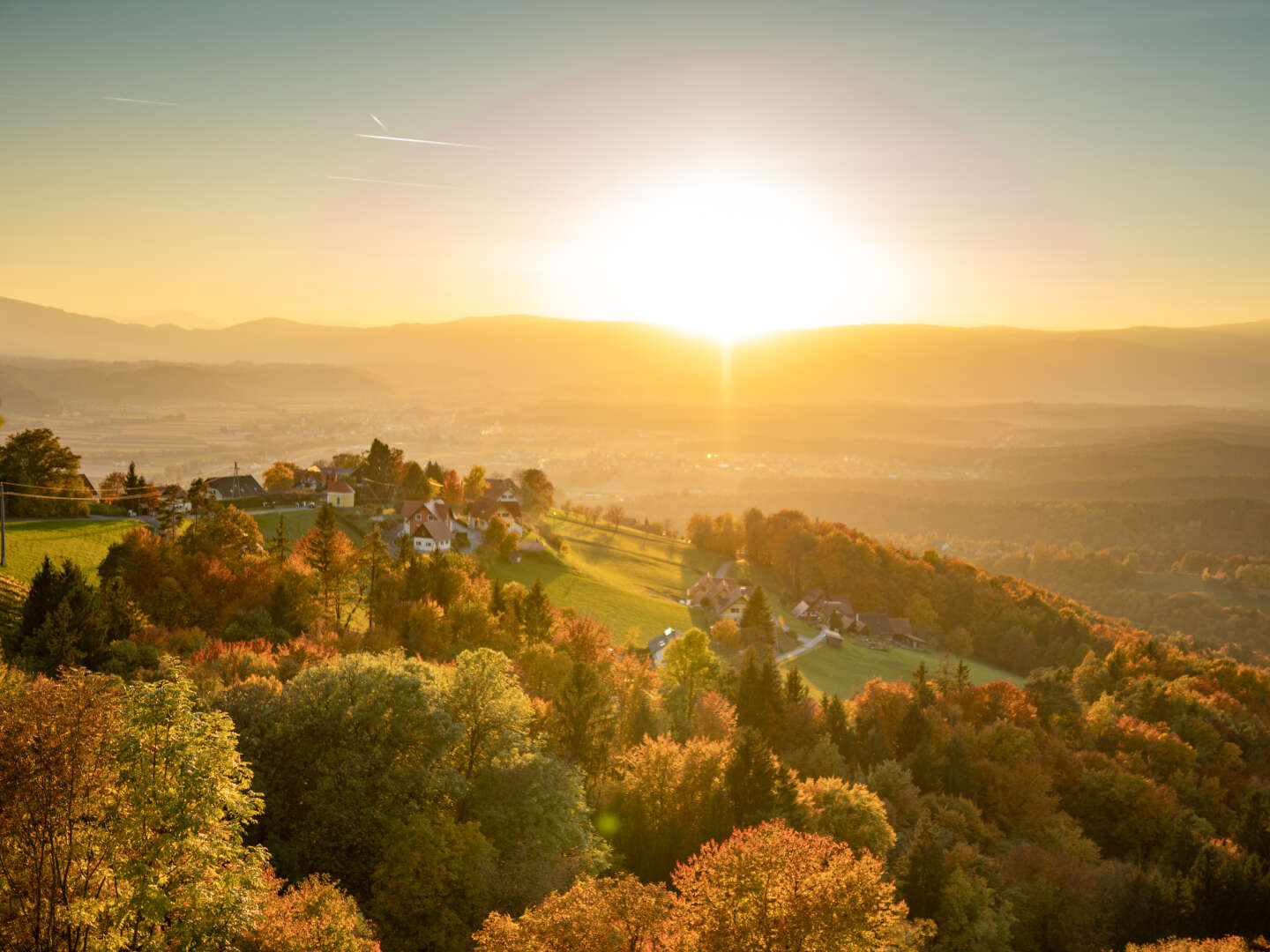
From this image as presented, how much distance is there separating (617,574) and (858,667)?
3064 cm

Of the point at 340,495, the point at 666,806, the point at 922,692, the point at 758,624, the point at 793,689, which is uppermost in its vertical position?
the point at 340,495

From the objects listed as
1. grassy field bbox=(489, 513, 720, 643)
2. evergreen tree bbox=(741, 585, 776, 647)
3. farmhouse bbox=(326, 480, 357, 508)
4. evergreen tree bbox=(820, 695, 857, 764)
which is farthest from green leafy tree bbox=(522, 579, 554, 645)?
evergreen tree bbox=(741, 585, 776, 647)

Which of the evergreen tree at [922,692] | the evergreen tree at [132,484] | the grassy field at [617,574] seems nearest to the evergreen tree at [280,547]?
the evergreen tree at [132,484]

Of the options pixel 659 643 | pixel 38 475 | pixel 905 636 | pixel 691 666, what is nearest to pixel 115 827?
pixel 691 666

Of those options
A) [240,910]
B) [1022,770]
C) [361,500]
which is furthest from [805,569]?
[240,910]

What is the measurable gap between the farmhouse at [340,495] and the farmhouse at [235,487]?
6.35m

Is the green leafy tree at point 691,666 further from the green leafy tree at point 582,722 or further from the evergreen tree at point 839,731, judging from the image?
the green leafy tree at point 582,722

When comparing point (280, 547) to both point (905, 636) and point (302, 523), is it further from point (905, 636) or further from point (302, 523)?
point (905, 636)

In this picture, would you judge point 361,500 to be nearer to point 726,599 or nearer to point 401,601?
point 401,601

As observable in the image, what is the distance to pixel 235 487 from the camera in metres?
71.5

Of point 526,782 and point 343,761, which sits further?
point 526,782

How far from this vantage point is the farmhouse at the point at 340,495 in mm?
74062

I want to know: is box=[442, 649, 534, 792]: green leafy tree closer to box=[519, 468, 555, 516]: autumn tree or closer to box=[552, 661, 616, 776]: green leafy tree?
box=[552, 661, 616, 776]: green leafy tree

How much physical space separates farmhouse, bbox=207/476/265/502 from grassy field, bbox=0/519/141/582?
18791 millimetres
